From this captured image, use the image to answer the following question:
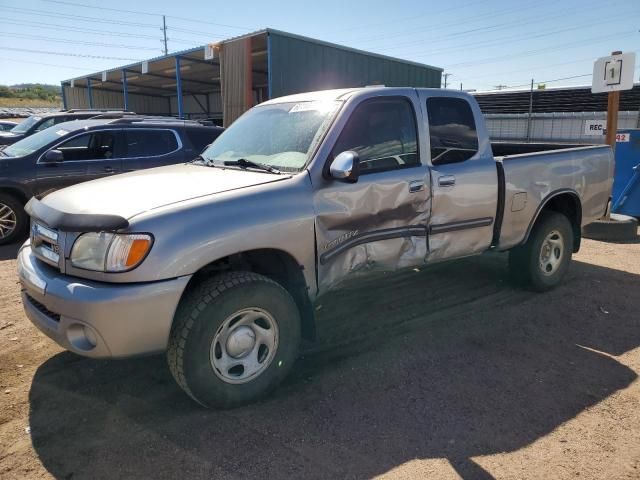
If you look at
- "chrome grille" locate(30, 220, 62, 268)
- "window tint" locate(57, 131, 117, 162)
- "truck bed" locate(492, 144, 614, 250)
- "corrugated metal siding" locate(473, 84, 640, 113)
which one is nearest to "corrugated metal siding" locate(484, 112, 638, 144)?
"corrugated metal siding" locate(473, 84, 640, 113)

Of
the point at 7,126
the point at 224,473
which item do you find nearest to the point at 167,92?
the point at 7,126

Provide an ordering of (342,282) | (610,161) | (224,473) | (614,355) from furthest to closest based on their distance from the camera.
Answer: (610,161) → (614,355) → (342,282) → (224,473)

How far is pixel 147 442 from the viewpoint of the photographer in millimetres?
2770

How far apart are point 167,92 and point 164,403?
29.1m

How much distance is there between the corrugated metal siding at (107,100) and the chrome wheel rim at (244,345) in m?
27.4

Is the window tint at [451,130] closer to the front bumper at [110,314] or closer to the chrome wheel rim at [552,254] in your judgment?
the chrome wheel rim at [552,254]

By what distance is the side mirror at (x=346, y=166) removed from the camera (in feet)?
10.5

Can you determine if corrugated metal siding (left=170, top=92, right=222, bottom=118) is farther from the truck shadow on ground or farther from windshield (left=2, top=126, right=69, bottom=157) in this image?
the truck shadow on ground

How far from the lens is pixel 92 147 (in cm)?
796

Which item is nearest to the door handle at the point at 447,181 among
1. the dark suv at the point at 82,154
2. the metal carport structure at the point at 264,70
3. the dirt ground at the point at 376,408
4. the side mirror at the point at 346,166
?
the side mirror at the point at 346,166

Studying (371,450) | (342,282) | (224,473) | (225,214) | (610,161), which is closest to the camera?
(224,473)

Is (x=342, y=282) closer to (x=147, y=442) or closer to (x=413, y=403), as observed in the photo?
(x=413, y=403)

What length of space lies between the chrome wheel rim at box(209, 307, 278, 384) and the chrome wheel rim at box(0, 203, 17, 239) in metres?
5.93

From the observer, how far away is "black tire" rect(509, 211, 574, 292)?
16.4 ft
